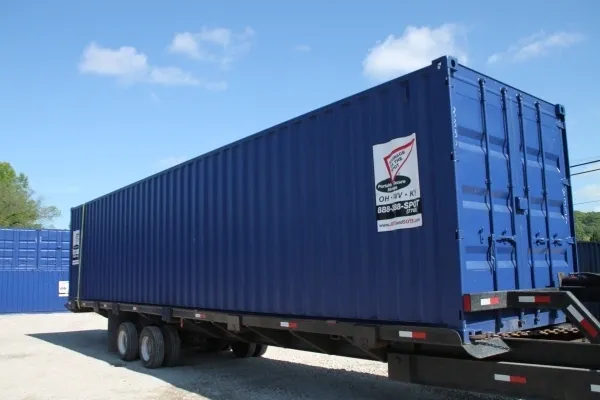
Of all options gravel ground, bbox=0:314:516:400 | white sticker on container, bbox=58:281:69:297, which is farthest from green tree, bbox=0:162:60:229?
gravel ground, bbox=0:314:516:400

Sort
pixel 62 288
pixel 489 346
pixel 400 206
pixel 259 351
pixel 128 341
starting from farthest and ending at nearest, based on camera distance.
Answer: pixel 62 288, pixel 259 351, pixel 128 341, pixel 400 206, pixel 489 346

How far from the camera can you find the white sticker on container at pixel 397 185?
5.25 meters

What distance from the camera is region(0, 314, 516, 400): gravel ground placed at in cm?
777

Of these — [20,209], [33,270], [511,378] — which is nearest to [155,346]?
[511,378]

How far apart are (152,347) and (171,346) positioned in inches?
13.7

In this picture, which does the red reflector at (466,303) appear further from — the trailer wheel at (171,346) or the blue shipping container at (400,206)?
the trailer wheel at (171,346)

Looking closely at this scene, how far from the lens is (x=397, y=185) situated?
5453 millimetres

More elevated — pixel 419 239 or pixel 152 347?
pixel 419 239

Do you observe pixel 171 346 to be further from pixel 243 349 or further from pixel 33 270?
pixel 33 270

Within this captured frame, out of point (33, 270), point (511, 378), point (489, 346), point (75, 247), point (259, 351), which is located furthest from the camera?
point (33, 270)

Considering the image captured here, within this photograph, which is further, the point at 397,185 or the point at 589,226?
the point at 589,226

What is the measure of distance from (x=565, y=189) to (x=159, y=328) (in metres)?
7.48

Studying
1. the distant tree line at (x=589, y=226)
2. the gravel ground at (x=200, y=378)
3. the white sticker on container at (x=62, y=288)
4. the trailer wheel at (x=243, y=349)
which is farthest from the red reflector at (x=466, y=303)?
the distant tree line at (x=589, y=226)

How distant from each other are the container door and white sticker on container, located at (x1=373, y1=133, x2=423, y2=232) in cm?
46
